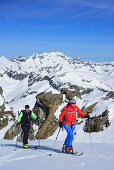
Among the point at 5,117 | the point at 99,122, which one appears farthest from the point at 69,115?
the point at 5,117

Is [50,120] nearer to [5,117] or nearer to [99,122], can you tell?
[99,122]

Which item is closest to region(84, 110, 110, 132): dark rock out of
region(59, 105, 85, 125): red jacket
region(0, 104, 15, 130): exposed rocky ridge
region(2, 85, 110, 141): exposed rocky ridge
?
region(2, 85, 110, 141): exposed rocky ridge

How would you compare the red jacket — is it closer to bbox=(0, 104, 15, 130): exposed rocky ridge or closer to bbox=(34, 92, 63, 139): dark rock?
bbox=(34, 92, 63, 139): dark rock

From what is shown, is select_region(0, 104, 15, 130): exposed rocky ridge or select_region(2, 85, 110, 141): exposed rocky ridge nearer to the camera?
select_region(2, 85, 110, 141): exposed rocky ridge

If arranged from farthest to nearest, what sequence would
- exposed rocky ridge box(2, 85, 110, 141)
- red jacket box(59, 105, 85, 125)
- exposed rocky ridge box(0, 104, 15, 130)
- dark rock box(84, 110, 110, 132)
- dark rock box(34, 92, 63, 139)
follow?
1. exposed rocky ridge box(0, 104, 15, 130)
2. dark rock box(34, 92, 63, 139)
3. exposed rocky ridge box(2, 85, 110, 141)
4. dark rock box(84, 110, 110, 132)
5. red jacket box(59, 105, 85, 125)

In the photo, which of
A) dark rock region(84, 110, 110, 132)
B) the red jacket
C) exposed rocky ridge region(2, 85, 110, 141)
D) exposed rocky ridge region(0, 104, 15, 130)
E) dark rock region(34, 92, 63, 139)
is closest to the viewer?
the red jacket

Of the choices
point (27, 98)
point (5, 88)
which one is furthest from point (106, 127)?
point (5, 88)

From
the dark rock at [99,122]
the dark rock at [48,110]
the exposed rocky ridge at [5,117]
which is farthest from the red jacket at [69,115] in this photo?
the exposed rocky ridge at [5,117]

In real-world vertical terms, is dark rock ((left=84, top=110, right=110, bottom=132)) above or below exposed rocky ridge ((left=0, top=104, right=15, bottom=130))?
below

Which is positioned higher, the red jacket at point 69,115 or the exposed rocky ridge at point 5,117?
the exposed rocky ridge at point 5,117

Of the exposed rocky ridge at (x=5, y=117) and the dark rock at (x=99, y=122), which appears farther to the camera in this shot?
the exposed rocky ridge at (x=5, y=117)

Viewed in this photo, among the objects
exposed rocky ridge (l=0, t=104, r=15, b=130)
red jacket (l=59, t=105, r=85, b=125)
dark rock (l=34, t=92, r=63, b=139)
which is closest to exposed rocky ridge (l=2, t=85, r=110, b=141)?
dark rock (l=34, t=92, r=63, b=139)

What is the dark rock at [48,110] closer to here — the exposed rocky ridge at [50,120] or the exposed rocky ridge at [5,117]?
the exposed rocky ridge at [50,120]

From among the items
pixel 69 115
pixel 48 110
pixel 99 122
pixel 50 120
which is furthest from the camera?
pixel 48 110
